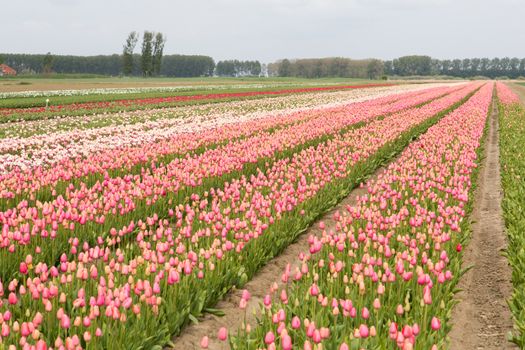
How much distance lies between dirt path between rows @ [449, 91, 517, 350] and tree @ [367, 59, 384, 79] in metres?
185

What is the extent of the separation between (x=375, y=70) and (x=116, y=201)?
190 m

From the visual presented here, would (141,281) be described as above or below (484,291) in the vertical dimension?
above

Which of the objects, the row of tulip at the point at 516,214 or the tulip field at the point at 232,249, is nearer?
the tulip field at the point at 232,249

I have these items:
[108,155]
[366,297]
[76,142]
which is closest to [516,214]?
[366,297]

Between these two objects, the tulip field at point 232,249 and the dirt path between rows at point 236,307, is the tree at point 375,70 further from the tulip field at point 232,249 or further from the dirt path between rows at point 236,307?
the dirt path between rows at point 236,307

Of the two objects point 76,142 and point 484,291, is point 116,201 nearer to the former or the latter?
point 484,291

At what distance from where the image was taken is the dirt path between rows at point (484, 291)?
5.11 metres

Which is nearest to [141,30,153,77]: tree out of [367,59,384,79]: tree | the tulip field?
[367,59,384,79]: tree

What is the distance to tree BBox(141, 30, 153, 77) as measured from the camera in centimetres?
12025

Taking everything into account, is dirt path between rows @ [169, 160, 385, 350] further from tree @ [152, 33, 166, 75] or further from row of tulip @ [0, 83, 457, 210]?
tree @ [152, 33, 166, 75]

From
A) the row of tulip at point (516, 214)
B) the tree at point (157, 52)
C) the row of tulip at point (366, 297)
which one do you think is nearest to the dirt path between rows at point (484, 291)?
the row of tulip at point (516, 214)

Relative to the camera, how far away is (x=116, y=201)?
770cm

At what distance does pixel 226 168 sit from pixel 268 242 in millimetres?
4113

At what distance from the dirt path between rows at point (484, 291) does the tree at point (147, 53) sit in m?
119
